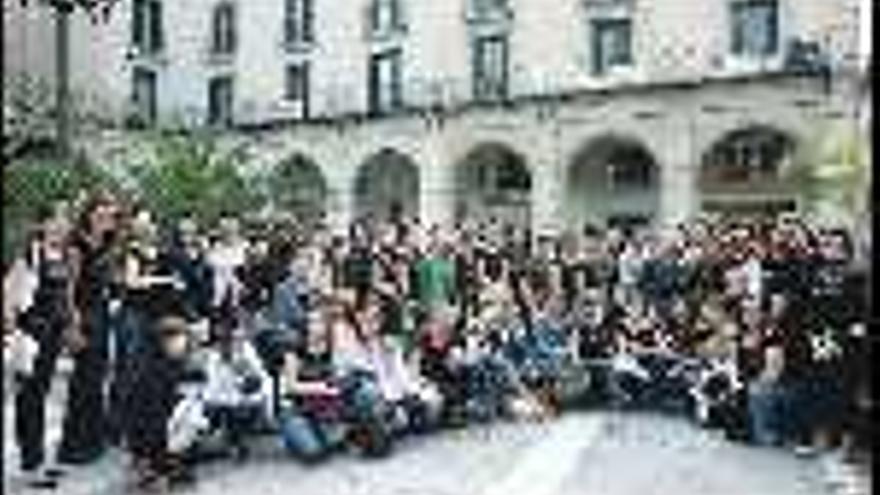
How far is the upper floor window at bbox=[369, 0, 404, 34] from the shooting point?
42125 millimetres

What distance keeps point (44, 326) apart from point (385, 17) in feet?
106

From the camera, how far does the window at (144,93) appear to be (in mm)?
45062

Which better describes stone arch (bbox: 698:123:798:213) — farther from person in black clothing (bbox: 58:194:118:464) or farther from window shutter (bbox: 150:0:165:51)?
person in black clothing (bbox: 58:194:118:464)

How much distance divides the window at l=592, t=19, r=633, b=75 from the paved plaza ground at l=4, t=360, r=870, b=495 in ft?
84.6

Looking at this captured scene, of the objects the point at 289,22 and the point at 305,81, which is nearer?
the point at 305,81

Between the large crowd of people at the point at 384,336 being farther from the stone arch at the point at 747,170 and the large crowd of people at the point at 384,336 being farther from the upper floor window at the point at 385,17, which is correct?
the upper floor window at the point at 385,17

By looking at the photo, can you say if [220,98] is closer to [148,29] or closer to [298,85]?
[148,29]

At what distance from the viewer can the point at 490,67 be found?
40.6 meters

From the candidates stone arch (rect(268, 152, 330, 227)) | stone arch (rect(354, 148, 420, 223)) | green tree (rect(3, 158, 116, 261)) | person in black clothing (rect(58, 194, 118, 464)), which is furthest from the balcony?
person in black clothing (rect(58, 194, 118, 464))

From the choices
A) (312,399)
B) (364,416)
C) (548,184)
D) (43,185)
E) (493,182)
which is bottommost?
(364,416)

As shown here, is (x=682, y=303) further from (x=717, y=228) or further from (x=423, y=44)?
(x=423, y=44)

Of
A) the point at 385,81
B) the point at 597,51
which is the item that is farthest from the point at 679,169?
the point at 385,81

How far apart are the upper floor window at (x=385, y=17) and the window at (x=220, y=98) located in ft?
13.9

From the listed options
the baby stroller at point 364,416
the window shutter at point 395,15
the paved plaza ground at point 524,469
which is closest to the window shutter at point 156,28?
the window shutter at point 395,15
